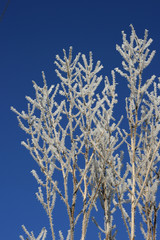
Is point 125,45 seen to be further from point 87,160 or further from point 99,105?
point 87,160

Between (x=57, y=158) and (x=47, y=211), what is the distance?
1.96 ft

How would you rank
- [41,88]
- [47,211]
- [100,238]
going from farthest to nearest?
[41,88] → [100,238] → [47,211]

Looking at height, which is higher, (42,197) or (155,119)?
(155,119)

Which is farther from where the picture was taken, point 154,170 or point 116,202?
point 154,170

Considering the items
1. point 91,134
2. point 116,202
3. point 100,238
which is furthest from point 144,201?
point 91,134

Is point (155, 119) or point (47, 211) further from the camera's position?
point (155, 119)

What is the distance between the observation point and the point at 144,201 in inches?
141

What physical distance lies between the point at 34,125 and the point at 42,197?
0.86m

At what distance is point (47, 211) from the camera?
3.20m

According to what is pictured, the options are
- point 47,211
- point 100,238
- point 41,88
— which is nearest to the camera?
point 47,211

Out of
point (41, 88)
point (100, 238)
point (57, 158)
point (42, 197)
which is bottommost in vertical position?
A: point (100, 238)

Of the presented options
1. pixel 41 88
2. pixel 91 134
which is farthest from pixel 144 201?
pixel 41 88

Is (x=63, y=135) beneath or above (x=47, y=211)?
above

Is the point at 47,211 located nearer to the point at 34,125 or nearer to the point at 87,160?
the point at 87,160
